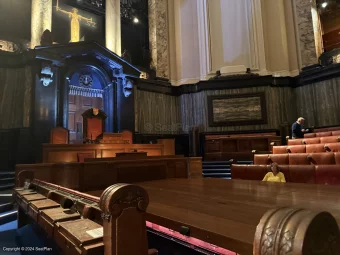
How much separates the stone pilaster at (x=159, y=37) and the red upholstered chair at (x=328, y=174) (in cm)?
849

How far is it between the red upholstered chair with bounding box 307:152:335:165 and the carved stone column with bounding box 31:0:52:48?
343 inches

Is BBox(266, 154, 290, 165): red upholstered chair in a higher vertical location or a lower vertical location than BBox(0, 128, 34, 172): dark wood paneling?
lower

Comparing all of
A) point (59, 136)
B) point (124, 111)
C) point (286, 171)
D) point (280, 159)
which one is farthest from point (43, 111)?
point (286, 171)

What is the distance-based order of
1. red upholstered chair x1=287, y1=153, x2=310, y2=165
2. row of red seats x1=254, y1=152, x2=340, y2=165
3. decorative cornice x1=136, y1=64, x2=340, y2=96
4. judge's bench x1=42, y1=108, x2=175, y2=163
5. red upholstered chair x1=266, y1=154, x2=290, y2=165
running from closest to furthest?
row of red seats x1=254, y1=152, x2=340, y2=165 < red upholstered chair x1=287, y1=153, x2=310, y2=165 < red upholstered chair x1=266, y1=154, x2=290, y2=165 < judge's bench x1=42, y1=108, x2=175, y2=163 < decorative cornice x1=136, y1=64, x2=340, y2=96

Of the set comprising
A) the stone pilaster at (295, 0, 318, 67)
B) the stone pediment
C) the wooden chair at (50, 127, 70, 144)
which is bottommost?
the wooden chair at (50, 127, 70, 144)

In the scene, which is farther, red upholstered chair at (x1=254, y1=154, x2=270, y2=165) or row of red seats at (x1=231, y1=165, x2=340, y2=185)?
red upholstered chair at (x1=254, y1=154, x2=270, y2=165)

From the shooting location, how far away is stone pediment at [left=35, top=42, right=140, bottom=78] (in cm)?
743

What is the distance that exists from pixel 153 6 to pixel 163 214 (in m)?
11.5

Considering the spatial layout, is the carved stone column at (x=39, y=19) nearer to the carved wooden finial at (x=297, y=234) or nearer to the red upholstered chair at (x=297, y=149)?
the red upholstered chair at (x=297, y=149)

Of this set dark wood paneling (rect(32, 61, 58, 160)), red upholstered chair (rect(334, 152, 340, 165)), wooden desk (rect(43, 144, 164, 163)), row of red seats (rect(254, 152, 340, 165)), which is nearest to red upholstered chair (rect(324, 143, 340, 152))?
row of red seats (rect(254, 152, 340, 165))

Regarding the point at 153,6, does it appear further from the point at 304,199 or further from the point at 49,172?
the point at 304,199

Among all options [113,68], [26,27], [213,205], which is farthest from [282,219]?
[26,27]

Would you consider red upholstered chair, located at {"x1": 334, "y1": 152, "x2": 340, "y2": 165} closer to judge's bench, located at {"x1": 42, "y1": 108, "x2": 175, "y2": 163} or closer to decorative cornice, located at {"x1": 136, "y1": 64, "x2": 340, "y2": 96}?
judge's bench, located at {"x1": 42, "y1": 108, "x2": 175, "y2": 163}

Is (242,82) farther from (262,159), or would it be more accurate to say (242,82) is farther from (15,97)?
(15,97)
